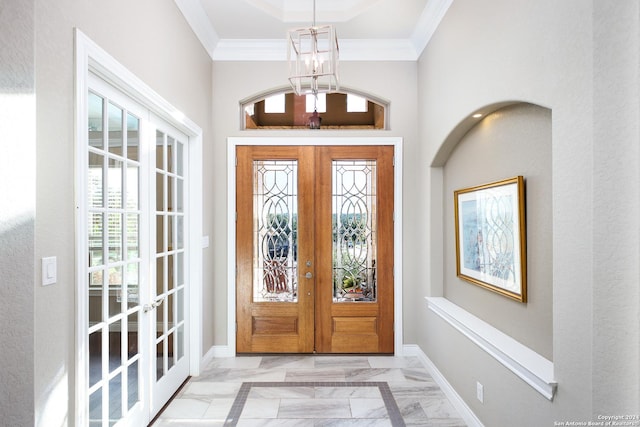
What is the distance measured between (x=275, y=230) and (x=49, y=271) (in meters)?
2.50

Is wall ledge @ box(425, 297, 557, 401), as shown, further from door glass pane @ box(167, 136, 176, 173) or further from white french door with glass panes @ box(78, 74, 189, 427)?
door glass pane @ box(167, 136, 176, 173)

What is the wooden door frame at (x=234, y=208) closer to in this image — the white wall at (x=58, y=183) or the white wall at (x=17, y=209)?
the white wall at (x=58, y=183)

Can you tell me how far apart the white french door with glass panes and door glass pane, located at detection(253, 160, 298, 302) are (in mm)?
899

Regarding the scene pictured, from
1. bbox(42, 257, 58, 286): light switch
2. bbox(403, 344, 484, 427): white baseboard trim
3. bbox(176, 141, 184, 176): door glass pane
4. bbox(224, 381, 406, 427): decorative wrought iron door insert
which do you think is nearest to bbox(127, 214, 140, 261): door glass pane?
bbox(42, 257, 58, 286): light switch

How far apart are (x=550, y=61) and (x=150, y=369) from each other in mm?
2824

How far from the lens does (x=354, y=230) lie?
12.8ft

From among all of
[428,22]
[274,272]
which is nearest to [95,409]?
[274,272]

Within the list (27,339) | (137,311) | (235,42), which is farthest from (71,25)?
(235,42)

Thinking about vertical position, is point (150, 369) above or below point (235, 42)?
below

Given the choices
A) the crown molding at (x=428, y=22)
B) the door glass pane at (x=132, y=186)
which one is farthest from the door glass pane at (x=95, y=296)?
the crown molding at (x=428, y=22)

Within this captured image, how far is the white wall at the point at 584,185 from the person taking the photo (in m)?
1.25

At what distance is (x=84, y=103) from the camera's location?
5.49 feet

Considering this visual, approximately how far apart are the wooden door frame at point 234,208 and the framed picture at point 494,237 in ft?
2.90

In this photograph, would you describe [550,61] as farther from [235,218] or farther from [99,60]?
[235,218]
